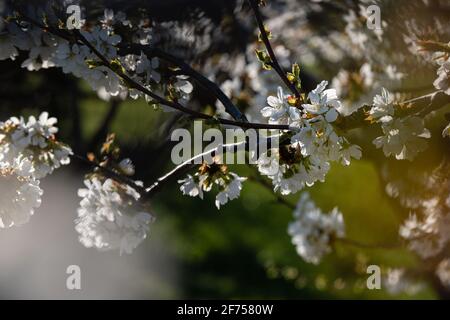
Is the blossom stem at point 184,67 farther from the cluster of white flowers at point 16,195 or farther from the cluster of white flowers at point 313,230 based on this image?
the cluster of white flowers at point 313,230

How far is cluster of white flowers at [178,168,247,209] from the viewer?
176cm

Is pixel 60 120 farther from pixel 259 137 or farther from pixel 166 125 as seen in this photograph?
pixel 259 137

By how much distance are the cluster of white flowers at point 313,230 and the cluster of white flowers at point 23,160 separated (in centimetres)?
165

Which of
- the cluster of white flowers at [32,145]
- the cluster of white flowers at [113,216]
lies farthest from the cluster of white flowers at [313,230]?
the cluster of white flowers at [32,145]

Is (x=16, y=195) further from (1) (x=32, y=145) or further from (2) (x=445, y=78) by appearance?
(2) (x=445, y=78)

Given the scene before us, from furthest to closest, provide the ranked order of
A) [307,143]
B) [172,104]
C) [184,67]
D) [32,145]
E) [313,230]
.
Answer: [313,230]
[184,67]
[32,145]
[172,104]
[307,143]

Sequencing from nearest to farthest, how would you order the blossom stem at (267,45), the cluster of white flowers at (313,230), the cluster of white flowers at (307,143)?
the cluster of white flowers at (307,143) → the blossom stem at (267,45) → the cluster of white flowers at (313,230)

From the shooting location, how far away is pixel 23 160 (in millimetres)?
1763

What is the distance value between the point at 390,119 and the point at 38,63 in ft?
3.65

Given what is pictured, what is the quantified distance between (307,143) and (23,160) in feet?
2.51

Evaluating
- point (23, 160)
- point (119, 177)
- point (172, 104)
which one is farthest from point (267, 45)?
point (23, 160)

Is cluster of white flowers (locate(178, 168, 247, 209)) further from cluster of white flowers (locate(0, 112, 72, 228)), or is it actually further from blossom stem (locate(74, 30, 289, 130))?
cluster of white flowers (locate(0, 112, 72, 228))

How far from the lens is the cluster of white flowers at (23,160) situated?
173cm

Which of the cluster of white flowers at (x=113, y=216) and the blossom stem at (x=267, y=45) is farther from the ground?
the blossom stem at (x=267, y=45)
